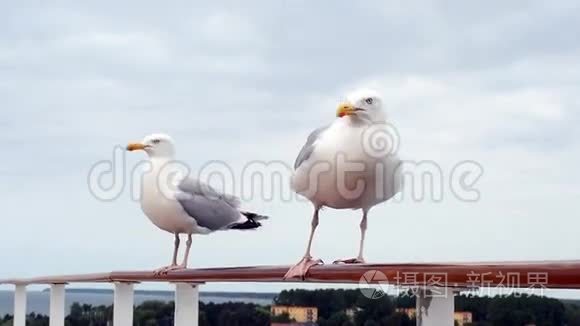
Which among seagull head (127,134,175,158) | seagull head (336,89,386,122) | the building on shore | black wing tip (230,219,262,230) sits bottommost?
the building on shore

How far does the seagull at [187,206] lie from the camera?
3.63 m

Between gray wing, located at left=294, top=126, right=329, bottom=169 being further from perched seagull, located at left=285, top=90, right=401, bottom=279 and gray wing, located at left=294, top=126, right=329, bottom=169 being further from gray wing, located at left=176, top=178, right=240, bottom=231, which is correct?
gray wing, located at left=176, top=178, right=240, bottom=231

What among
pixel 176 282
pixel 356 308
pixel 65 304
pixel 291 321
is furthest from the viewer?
pixel 65 304

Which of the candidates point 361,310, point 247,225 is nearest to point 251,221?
point 247,225

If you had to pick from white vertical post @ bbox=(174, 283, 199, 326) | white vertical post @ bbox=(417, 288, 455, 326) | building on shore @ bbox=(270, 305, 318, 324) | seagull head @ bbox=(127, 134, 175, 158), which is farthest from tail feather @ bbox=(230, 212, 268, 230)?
white vertical post @ bbox=(417, 288, 455, 326)

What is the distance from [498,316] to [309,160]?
3.13ft

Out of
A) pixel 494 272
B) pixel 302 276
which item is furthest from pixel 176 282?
pixel 494 272

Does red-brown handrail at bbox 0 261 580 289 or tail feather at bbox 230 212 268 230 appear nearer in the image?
red-brown handrail at bbox 0 261 580 289

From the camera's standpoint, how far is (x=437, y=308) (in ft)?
5.15

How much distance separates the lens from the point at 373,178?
2410mm

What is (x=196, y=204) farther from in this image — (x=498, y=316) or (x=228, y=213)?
(x=498, y=316)

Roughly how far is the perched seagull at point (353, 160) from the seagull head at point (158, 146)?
1.48 metres

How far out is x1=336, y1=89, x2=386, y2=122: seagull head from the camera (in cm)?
241
